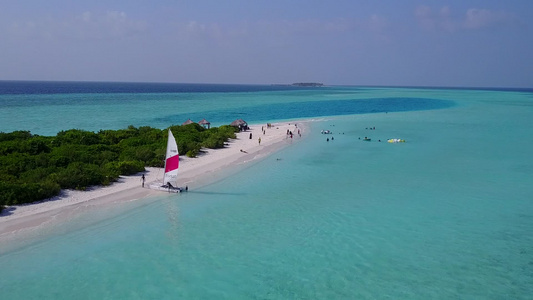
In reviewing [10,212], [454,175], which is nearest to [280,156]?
[454,175]

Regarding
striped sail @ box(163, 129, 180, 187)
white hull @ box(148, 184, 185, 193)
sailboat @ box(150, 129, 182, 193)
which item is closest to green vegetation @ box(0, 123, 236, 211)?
white hull @ box(148, 184, 185, 193)

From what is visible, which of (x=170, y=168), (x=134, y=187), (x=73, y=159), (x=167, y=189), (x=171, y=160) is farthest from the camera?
(x=73, y=159)

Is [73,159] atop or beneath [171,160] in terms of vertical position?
beneath

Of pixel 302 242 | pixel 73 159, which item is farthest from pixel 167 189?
pixel 302 242

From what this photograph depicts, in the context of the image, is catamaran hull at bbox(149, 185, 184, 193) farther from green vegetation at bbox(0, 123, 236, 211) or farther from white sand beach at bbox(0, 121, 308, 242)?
green vegetation at bbox(0, 123, 236, 211)

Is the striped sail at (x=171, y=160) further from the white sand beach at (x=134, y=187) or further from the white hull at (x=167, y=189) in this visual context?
A: the white sand beach at (x=134, y=187)

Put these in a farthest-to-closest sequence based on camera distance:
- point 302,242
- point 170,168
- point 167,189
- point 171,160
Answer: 1. point 167,189
2. point 170,168
3. point 171,160
4. point 302,242

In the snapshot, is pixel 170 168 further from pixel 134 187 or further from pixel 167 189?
pixel 134 187

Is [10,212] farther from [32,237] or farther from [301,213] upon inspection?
[301,213]
